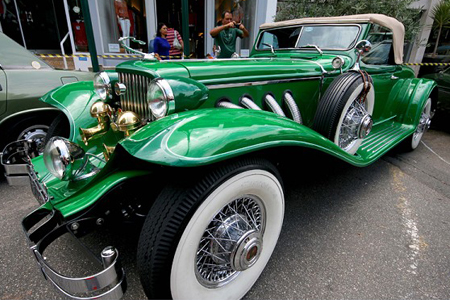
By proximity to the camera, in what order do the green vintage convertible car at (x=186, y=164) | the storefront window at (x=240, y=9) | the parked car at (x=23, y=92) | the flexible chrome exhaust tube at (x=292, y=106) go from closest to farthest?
the green vintage convertible car at (x=186, y=164) → the flexible chrome exhaust tube at (x=292, y=106) → the parked car at (x=23, y=92) → the storefront window at (x=240, y=9)

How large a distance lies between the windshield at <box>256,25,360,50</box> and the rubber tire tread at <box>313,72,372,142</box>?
783mm

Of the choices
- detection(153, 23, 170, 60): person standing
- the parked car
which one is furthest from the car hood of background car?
detection(153, 23, 170, 60): person standing

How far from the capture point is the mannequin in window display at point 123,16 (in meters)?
7.52

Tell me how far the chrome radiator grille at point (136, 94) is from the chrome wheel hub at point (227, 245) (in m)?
0.86

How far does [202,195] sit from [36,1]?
10.6m

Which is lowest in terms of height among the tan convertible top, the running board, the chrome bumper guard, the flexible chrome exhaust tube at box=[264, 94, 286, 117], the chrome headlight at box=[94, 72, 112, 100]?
the running board

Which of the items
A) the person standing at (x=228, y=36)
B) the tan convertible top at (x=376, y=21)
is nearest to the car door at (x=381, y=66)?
the tan convertible top at (x=376, y=21)

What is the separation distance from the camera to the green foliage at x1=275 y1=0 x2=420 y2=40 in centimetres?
608

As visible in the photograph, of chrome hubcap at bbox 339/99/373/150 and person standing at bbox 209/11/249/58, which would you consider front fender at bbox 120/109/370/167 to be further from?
person standing at bbox 209/11/249/58

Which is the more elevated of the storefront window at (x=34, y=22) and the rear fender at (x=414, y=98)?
the storefront window at (x=34, y=22)

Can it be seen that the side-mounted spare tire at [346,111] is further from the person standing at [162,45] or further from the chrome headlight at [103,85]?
the person standing at [162,45]

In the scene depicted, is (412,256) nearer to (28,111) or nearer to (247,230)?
(247,230)

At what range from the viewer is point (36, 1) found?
8.55m

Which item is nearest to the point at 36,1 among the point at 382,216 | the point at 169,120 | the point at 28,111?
the point at 28,111
